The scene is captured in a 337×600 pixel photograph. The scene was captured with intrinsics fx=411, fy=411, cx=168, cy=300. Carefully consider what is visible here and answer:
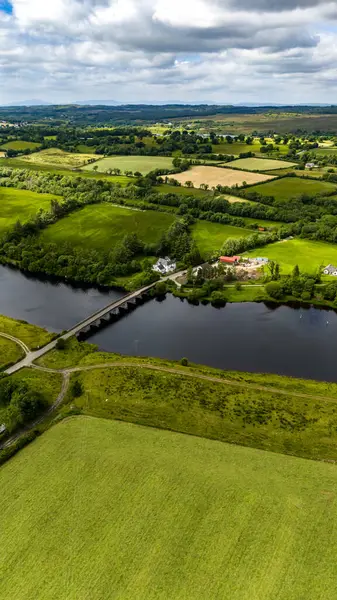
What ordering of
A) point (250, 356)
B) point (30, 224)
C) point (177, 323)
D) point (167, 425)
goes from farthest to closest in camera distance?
point (30, 224) → point (177, 323) → point (250, 356) → point (167, 425)

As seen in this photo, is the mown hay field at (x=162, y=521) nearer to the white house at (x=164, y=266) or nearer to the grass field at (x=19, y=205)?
the white house at (x=164, y=266)

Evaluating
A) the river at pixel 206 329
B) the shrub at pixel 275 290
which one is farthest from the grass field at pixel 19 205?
the shrub at pixel 275 290

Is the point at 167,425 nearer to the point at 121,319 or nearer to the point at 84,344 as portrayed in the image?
the point at 84,344

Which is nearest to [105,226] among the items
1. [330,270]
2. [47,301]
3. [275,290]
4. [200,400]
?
[47,301]

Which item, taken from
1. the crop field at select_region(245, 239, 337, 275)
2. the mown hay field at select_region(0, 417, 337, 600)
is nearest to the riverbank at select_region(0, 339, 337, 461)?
the mown hay field at select_region(0, 417, 337, 600)

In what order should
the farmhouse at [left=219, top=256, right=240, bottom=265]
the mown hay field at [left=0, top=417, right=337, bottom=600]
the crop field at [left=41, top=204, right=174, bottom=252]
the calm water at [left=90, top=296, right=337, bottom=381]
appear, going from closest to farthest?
the mown hay field at [left=0, top=417, right=337, bottom=600] < the calm water at [left=90, top=296, right=337, bottom=381] < the farmhouse at [left=219, top=256, right=240, bottom=265] < the crop field at [left=41, top=204, right=174, bottom=252]

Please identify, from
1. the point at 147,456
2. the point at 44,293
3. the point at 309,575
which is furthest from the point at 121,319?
the point at 309,575

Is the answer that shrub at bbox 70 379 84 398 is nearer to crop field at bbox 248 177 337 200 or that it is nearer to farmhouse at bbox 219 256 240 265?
farmhouse at bbox 219 256 240 265
